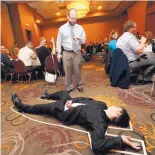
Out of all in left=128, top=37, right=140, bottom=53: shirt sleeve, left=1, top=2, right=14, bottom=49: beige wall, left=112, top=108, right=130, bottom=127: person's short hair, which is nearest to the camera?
left=112, top=108, right=130, bottom=127: person's short hair

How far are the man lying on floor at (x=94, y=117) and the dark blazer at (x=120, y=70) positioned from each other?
3.99 ft

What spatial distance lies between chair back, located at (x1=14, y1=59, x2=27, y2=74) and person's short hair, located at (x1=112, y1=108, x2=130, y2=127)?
2845 mm

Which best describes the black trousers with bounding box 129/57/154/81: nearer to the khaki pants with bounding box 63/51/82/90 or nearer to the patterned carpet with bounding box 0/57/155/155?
the patterned carpet with bounding box 0/57/155/155

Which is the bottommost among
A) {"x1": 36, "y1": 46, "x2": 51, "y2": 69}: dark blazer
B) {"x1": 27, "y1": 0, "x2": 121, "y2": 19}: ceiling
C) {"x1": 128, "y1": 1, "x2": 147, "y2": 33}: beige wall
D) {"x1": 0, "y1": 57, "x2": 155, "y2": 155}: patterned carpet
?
{"x1": 0, "y1": 57, "x2": 155, "y2": 155}: patterned carpet

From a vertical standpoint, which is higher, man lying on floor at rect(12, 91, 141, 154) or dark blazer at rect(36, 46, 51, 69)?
dark blazer at rect(36, 46, 51, 69)

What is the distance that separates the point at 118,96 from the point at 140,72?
2.71 feet

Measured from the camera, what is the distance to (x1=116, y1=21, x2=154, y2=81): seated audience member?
2914 mm

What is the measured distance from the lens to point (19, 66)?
384 centimetres

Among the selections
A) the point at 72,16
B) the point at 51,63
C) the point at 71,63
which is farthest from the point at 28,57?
the point at 72,16

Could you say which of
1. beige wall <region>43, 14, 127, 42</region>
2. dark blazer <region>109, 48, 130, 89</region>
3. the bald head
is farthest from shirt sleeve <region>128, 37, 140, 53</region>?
beige wall <region>43, 14, 127, 42</region>

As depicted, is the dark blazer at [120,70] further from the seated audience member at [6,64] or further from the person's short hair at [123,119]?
the seated audience member at [6,64]

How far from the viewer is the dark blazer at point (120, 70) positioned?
2.97m

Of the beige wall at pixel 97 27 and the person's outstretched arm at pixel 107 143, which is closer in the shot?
the person's outstretched arm at pixel 107 143

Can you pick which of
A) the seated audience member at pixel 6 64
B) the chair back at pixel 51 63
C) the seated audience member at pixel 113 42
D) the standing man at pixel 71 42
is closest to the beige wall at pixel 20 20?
the seated audience member at pixel 6 64
